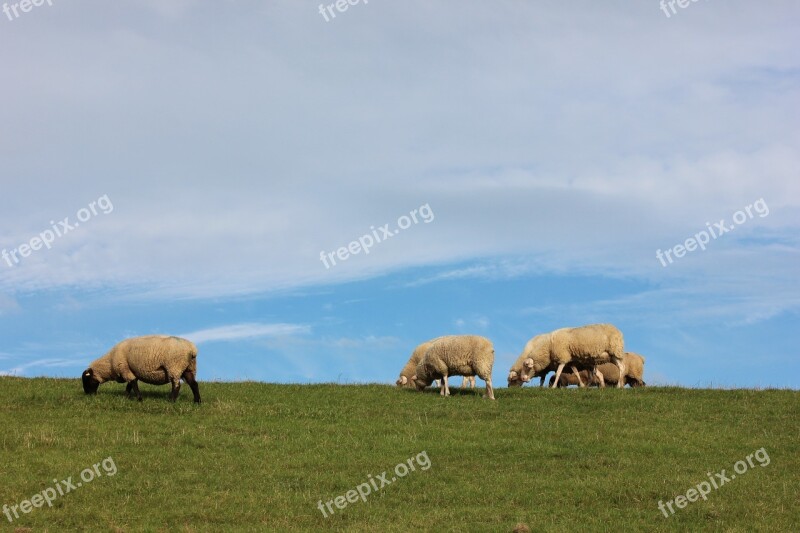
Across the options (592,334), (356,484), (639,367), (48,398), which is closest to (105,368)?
(48,398)

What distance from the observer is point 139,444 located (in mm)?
20875

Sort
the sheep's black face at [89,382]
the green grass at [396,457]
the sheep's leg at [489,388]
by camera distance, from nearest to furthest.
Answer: the green grass at [396,457], the sheep's black face at [89,382], the sheep's leg at [489,388]

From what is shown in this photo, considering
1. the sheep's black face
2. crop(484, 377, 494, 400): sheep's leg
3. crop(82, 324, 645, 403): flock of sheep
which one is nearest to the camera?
crop(82, 324, 645, 403): flock of sheep

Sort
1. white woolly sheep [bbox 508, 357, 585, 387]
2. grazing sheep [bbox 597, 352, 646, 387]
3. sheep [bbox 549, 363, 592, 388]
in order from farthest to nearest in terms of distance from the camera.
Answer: grazing sheep [bbox 597, 352, 646, 387]
sheep [bbox 549, 363, 592, 388]
white woolly sheep [bbox 508, 357, 585, 387]

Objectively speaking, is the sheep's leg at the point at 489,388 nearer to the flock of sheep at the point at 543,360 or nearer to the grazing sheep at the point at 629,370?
the flock of sheep at the point at 543,360

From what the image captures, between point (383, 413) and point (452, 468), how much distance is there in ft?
19.4

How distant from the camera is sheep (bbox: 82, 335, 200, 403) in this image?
25656 millimetres

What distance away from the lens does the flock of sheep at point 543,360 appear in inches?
1141

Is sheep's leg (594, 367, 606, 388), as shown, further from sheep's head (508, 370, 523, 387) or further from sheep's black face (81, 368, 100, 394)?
sheep's black face (81, 368, 100, 394)

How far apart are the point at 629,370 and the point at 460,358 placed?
453 inches

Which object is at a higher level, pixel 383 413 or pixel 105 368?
pixel 105 368

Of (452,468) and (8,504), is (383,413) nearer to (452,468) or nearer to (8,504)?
(452,468)

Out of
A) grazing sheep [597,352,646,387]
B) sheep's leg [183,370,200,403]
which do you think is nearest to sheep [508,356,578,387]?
grazing sheep [597,352,646,387]

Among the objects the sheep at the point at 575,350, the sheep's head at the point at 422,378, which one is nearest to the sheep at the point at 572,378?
the sheep at the point at 575,350
